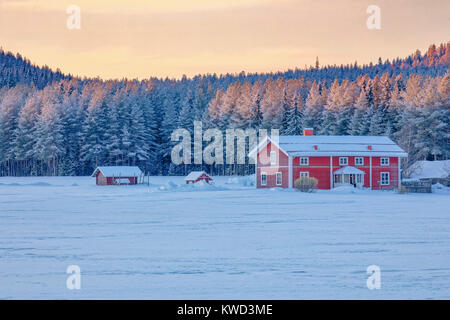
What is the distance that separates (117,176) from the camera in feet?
213

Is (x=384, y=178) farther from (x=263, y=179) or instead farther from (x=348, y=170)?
(x=263, y=179)

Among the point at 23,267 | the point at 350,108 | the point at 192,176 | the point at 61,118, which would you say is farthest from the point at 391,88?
the point at 23,267

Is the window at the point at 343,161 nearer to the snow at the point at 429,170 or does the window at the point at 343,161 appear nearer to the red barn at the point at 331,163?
the red barn at the point at 331,163

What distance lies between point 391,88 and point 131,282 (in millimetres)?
85553

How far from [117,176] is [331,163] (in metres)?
26.0

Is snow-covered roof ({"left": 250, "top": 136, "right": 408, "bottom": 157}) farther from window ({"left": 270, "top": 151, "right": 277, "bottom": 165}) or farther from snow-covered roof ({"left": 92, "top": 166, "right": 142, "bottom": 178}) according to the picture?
snow-covered roof ({"left": 92, "top": 166, "right": 142, "bottom": 178})

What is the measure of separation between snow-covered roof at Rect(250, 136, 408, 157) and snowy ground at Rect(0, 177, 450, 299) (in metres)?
24.0

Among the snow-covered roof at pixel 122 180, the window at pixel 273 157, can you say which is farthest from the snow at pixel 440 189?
the snow-covered roof at pixel 122 180

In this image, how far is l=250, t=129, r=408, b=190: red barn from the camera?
51.1 meters

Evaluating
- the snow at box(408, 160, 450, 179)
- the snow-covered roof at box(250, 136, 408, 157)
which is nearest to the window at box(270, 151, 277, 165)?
the snow-covered roof at box(250, 136, 408, 157)

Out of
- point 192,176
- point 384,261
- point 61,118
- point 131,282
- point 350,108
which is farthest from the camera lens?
point 61,118

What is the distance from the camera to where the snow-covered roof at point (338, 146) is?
5138 cm

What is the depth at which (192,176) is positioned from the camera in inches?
2399
